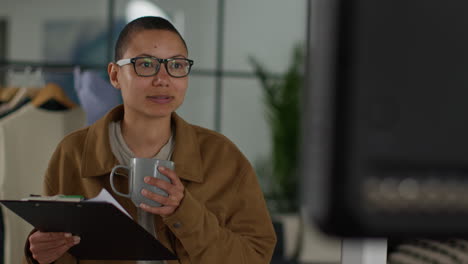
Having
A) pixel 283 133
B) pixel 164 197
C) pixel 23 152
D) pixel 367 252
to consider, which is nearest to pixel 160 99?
pixel 164 197

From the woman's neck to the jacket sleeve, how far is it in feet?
0.65

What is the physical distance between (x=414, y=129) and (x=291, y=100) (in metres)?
5.65


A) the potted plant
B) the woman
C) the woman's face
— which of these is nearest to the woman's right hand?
the woman

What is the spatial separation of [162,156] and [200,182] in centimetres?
11

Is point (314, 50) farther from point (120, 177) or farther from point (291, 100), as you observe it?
point (291, 100)

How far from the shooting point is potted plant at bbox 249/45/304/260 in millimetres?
5969

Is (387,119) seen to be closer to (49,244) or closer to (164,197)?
(164,197)

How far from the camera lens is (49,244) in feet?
4.39

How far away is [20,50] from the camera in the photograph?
19.4 ft

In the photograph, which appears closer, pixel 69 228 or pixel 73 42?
pixel 69 228

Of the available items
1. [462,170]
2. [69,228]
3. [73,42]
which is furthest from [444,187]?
[73,42]

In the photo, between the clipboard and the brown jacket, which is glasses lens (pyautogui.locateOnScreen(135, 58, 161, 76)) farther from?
the clipboard

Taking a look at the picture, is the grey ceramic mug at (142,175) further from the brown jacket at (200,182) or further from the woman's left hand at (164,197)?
the brown jacket at (200,182)

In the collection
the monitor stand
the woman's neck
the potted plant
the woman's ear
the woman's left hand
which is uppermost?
the woman's ear
